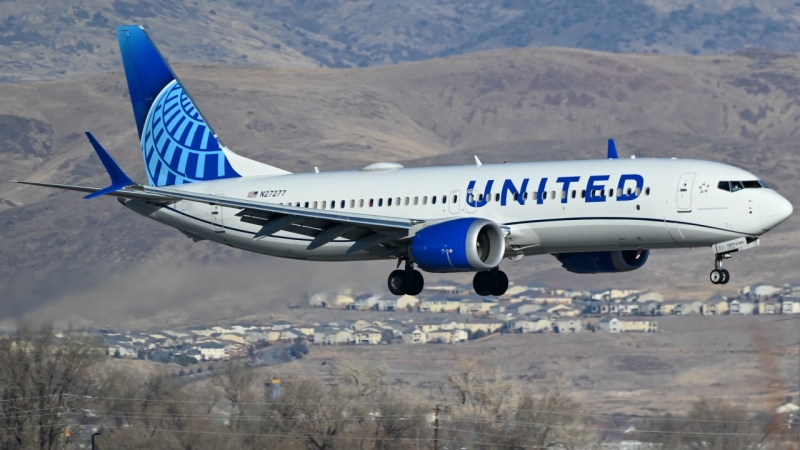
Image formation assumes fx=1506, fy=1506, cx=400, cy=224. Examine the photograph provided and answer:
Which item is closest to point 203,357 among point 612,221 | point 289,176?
point 289,176

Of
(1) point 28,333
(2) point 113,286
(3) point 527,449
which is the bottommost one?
(3) point 527,449

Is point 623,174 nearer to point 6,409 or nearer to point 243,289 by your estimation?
point 6,409

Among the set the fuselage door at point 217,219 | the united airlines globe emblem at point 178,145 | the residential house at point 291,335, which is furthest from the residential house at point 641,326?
the fuselage door at point 217,219

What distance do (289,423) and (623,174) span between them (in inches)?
1325

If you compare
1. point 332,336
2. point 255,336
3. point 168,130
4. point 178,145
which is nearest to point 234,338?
point 255,336

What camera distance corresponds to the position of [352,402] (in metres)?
77.5

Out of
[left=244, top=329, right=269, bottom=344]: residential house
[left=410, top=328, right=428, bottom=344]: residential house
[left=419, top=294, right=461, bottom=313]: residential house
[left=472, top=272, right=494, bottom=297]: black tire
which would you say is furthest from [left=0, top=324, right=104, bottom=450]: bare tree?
[left=419, top=294, right=461, bottom=313]: residential house

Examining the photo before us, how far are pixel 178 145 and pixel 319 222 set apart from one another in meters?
12.7

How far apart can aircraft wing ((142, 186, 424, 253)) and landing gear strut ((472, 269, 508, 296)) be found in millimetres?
4294

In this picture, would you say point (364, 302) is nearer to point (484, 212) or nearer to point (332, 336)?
point (332, 336)

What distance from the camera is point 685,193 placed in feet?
159

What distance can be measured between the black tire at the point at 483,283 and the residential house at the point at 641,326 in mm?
142064

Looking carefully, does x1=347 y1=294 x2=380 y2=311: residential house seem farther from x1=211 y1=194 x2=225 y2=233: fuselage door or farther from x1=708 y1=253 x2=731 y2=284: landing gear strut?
x1=708 y1=253 x2=731 y2=284: landing gear strut

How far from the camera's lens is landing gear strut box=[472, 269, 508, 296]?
55312mm
